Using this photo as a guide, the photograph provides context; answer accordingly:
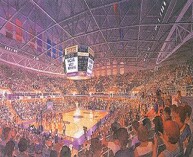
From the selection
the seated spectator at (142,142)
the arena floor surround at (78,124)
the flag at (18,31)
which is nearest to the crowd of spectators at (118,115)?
the seated spectator at (142,142)

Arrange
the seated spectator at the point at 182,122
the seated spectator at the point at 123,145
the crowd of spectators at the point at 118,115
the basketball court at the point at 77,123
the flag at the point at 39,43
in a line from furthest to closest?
the flag at the point at 39,43, the basketball court at the point at 77,123, the seated spectator at the point at 182,122, the crowd of spectators at the point at 118,115, the seated spectator at the point at 123,145

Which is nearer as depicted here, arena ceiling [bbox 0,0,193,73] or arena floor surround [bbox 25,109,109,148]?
arena ceiling [bbox 0,0,193,73]

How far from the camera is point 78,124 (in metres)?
17.4

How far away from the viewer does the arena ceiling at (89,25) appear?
420 inches

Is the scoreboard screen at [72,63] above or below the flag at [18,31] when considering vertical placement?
below

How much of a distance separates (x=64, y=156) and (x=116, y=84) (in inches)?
305

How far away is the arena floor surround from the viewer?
39.1ft

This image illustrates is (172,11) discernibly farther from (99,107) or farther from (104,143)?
(104,143)

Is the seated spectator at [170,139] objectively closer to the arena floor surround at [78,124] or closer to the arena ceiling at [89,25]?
the arena ceiling at [89,25]

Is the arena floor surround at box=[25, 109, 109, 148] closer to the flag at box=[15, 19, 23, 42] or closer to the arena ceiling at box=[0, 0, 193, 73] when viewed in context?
the arena ceiling at box=[0, 0, 193, 73]

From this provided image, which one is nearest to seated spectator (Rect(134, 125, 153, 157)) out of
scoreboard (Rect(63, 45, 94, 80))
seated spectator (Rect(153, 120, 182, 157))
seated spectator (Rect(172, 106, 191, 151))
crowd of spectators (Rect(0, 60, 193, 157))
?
crowd of spectators (Rect(0, 60, 193, 157))

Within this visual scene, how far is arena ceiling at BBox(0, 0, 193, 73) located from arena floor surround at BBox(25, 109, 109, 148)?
11.5 ft

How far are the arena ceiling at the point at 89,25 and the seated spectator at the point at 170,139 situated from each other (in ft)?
18.9

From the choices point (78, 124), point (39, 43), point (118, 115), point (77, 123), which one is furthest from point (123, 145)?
point (77, 123)
